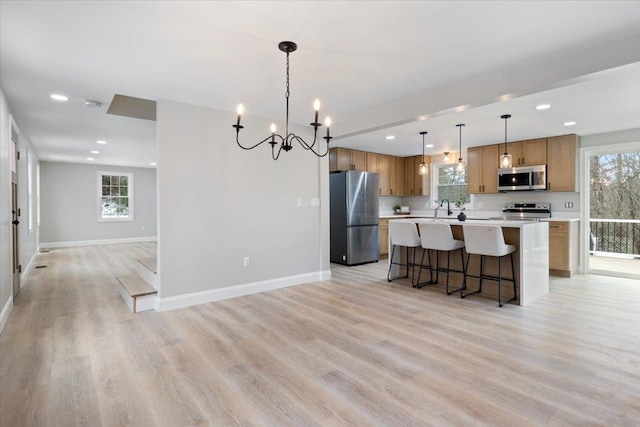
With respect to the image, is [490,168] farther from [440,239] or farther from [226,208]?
[226,208]

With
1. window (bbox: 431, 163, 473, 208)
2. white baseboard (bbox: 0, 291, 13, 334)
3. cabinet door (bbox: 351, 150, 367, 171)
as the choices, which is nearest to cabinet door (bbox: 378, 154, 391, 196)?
cabinet door (bbox: 351, 150, 367, 171)

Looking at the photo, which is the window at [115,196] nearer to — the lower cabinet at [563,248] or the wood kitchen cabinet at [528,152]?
the wood kitchen cabinet at [528,152]

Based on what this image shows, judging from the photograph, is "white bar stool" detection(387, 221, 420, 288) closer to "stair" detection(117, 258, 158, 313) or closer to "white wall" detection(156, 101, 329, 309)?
"white wall" detection(156, 101, 329, 309)

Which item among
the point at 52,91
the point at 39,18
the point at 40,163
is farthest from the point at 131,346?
the point at 40,163

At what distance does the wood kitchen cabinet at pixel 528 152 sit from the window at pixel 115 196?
32.6 ft

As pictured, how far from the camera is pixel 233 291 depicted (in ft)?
13.7

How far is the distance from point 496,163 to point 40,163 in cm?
1096

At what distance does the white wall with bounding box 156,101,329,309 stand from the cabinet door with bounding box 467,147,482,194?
11.2 ft

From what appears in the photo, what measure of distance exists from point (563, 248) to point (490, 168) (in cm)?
188

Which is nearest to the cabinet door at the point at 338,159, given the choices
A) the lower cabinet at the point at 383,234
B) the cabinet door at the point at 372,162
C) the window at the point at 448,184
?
the cabinet door at the point at 372,162

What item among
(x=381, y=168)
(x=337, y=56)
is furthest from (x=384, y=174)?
(x=337, y=56)

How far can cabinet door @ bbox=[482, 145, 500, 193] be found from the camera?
249 inches

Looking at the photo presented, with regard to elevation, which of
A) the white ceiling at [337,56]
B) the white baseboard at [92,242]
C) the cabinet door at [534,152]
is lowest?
the white baseboard at [92,242]

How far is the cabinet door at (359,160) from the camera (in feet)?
22.6
